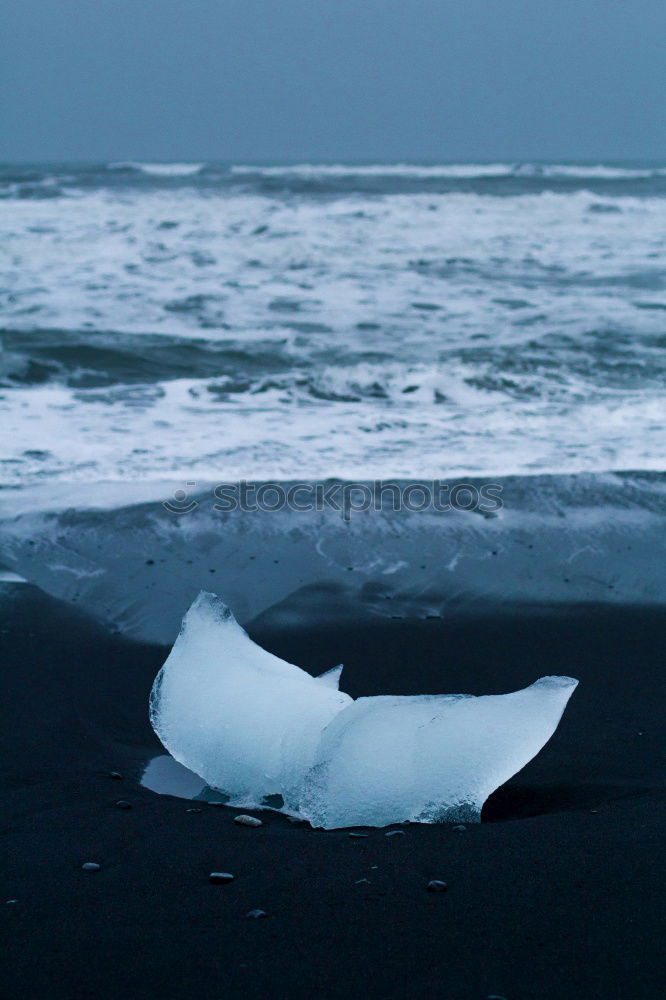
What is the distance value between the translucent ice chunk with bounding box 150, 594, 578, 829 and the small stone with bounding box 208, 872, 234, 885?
0.32 m

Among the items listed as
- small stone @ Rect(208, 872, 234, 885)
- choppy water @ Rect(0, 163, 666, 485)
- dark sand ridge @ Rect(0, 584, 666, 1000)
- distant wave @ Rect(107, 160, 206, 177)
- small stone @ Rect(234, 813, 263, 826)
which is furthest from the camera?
distant wave @ Rect(107, 160, 206, 177)

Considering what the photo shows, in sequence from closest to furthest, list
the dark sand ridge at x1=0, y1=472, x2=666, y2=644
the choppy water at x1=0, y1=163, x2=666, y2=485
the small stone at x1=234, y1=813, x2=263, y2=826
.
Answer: the small stone at x1=234, y1=813, x2=263, y2=826
the dark sand ridge at x1=0, y1=472, x2=666, y2=644
the choppy water at x1=0, y1=163, x2=666, y2=485

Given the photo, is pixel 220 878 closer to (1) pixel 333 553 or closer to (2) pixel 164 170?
(1) pixel 333 553

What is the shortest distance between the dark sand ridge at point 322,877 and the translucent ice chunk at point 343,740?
9 cm

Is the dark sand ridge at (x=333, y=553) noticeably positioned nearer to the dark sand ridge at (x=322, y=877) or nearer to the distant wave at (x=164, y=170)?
the dark sand ridge at (x=322, y=877)

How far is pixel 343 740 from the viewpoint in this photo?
218 centimetres

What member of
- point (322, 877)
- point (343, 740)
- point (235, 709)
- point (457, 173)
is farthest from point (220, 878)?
point (457, 173)

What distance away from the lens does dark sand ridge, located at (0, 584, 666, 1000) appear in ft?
5.00

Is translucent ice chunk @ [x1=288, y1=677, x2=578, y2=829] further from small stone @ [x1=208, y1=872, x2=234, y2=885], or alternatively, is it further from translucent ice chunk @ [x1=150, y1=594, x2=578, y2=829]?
small stone @ [x1=208, y1=872, x2=234, y2=885]

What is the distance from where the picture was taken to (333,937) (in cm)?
162

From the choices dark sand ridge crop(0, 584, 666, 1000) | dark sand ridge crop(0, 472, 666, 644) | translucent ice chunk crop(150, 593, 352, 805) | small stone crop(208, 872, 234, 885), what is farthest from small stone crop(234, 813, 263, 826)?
dark sand ridge crop(0, 472, 666, 644)

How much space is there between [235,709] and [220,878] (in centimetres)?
63

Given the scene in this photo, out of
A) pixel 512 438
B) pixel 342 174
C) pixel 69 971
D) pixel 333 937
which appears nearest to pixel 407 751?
pixel 333 937

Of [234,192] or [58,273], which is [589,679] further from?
[234,192]
